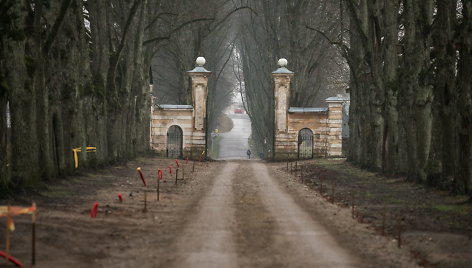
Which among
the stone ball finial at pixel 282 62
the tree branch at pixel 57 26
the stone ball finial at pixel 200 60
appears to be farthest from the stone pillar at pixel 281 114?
the tree branch at pixel 57 26

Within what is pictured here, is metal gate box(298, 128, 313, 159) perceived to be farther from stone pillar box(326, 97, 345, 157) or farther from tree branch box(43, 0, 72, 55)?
tree branch box(43, 0, 72, 55)

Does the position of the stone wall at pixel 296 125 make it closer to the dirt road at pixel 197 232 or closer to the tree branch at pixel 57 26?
the dirt road at pixel 197 232

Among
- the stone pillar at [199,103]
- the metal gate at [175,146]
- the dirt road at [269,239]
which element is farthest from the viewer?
the metal gate at [175,146]

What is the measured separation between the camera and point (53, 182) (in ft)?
61.4

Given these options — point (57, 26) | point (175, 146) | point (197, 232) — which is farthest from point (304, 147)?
point (197, 232)

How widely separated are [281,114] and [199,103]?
481 centimetres

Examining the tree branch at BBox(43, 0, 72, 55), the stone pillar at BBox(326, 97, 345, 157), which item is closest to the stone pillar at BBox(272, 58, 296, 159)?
the stone pillar at BBox(326, 97, 345, 157)

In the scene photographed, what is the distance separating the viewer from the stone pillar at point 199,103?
4172 centimetres

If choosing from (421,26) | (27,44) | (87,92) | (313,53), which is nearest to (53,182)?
(27,44)

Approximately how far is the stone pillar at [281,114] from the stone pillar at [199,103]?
412cm

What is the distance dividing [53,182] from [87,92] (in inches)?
Result: 217

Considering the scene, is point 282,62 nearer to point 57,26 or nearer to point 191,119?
point 191,119

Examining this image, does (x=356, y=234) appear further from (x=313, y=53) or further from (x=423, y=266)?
(x=313, y=53)

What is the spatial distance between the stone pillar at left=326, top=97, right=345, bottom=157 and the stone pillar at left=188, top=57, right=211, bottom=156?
7150mm
